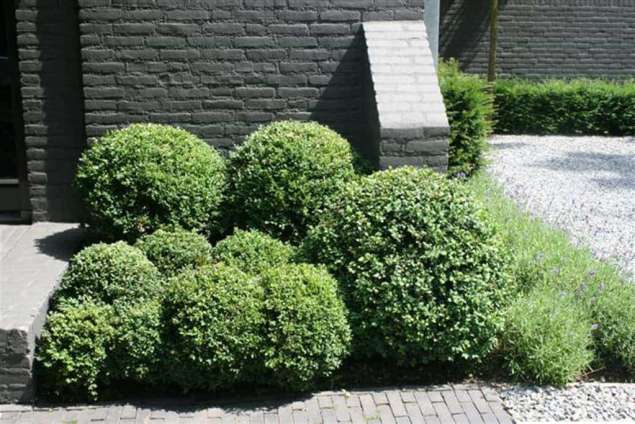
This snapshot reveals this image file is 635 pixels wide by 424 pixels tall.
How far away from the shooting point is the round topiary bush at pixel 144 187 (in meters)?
5.65

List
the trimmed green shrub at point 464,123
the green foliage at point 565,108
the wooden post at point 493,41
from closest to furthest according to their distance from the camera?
the trimmed green shrub at point 464,123, the green foliage at point 565,108, the wooden post at point 493,41

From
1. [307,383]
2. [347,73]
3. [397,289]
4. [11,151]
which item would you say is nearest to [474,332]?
[397,289]

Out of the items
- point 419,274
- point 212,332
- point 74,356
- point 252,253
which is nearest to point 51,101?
point 252,253

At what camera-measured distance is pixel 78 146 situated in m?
6.74

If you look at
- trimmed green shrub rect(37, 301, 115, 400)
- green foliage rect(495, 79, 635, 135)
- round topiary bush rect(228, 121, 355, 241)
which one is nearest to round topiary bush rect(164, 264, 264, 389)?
trimmed green shrub rect(37, 301, 115, 400)

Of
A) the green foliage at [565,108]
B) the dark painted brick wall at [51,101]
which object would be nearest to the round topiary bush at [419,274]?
the dark painted brick wall at [51,101]

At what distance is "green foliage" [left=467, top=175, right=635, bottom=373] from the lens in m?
4.77

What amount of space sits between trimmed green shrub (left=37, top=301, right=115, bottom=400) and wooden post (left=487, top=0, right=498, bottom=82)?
9768 mm

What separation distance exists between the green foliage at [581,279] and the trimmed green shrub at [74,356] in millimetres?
2557

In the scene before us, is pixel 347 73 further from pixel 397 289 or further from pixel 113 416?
pixel 113 416

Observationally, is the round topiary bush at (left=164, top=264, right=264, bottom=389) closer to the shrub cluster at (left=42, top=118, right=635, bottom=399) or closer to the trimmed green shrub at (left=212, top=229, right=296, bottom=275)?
the shrub cluster at (left=42, top=118, right=635, bottom=399)

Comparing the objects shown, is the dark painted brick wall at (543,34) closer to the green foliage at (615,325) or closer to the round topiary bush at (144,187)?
the round topiary bush at (144,187)

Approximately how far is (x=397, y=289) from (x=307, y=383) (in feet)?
2.52

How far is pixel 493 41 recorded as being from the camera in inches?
497
